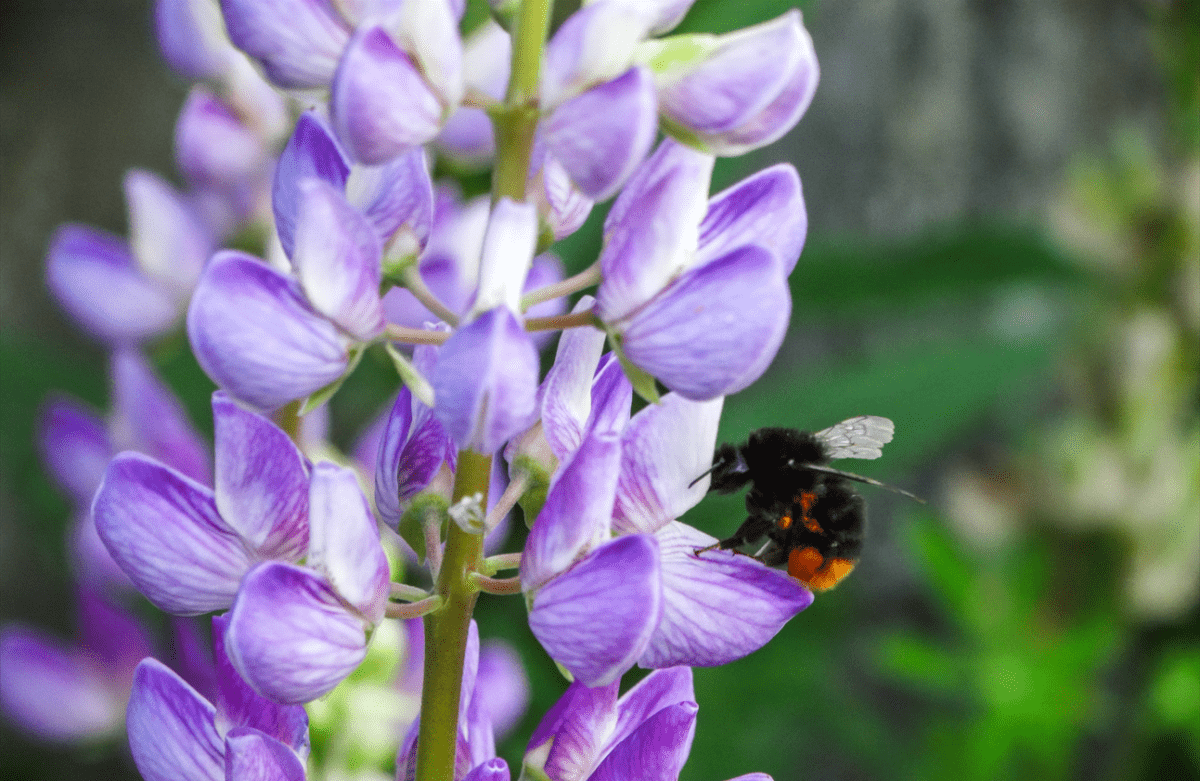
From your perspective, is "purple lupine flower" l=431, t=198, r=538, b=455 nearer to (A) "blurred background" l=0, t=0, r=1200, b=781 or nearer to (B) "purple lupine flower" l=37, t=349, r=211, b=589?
(B) "purple lupine flower" l=37, t=349, r=211, b=589

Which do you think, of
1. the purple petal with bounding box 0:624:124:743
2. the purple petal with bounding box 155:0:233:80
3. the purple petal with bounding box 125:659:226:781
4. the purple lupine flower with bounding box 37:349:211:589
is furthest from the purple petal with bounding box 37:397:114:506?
the purple petal with bounding box 125:659:226:781

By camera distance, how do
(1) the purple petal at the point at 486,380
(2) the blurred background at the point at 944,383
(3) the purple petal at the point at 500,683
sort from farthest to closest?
1. (2) the blurred background at the point at 944,383
2. (3) the purple petal at the point at 500,683
3. (1) the purple petal at the point at 486,380

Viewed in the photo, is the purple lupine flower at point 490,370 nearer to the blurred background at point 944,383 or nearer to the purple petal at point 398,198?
the purple petal at point 398,198

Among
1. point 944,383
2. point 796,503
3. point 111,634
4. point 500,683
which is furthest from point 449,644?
point 944,383


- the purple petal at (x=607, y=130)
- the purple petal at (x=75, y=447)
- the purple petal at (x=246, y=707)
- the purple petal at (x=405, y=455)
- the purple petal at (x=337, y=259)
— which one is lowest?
the purple petal at (x=75, y=447)

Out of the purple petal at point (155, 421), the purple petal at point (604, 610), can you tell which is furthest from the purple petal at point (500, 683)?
the purple petal at point (604, 610)
